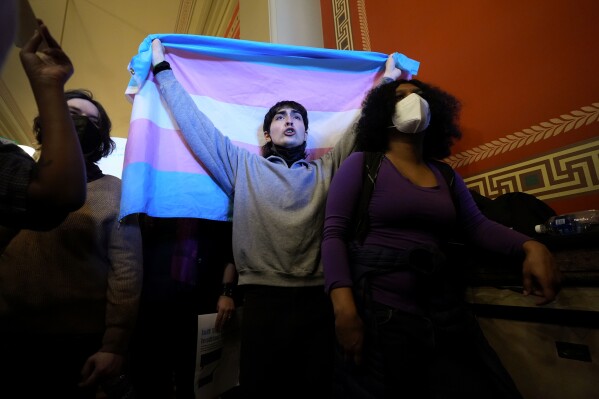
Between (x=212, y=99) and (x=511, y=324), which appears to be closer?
(x=511, y=324)

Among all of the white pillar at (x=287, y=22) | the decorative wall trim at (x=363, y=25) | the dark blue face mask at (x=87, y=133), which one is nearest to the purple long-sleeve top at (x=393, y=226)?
the dark blue face mask at (x=87, y=133)

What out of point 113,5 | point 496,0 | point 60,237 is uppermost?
point 113,5

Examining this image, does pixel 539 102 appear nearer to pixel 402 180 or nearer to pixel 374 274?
pixel 402 180

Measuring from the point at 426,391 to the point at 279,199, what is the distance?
73 cm

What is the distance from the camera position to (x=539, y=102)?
1.17 m

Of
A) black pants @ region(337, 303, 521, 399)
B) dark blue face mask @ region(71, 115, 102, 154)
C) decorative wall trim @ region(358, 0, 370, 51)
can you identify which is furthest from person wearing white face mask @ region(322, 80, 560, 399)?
decorative wall trim @ region(358, 0, 370, 51)

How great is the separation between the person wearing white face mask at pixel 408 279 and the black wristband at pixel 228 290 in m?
0.60

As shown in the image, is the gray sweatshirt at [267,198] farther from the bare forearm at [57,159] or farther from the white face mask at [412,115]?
the bare forearm at [57,159]

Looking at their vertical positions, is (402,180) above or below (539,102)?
below

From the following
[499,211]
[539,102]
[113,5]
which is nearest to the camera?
[499,211]

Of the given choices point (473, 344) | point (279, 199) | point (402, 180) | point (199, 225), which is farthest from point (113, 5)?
point (473, 344)

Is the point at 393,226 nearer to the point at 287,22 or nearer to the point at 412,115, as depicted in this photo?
the point at 412,115

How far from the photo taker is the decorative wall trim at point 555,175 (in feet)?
3.43

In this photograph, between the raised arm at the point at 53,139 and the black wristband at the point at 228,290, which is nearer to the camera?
the raised arm at the point at 53,139
